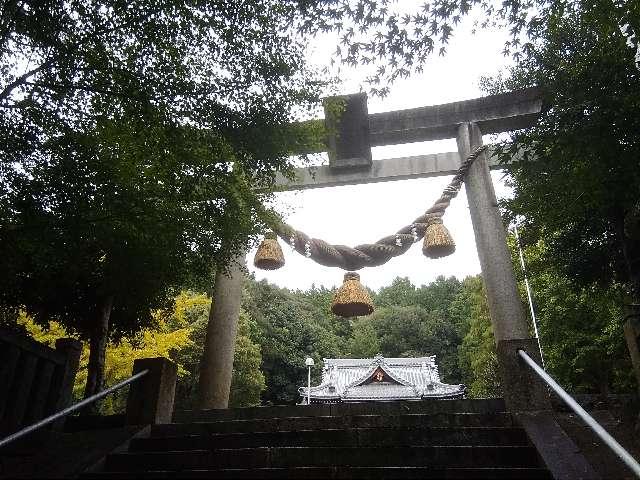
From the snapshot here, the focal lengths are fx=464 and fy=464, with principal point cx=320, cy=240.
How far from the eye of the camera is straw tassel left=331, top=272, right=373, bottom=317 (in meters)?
7.21

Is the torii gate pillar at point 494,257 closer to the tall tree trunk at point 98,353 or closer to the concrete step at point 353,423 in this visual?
the concrete step at point 353,423

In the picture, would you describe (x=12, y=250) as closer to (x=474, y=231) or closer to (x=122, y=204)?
(x=122, y=204)

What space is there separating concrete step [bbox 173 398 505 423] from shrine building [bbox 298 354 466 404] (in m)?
18.5

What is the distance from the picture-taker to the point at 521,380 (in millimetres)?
4074

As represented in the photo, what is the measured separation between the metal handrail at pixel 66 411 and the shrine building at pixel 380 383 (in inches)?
780

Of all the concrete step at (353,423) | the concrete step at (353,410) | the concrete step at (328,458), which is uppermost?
the concrete step at (353,410)

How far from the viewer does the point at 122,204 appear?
505 cm

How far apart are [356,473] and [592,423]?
1495mm

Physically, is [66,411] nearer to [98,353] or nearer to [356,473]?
[356,473]

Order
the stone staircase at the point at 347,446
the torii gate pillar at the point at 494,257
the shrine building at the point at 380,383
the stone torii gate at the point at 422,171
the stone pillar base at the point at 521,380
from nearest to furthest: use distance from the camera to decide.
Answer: the stone staircase at the point at 347,446, the stone pillar base at the point at 521,380, the torii gate pillar at the point at 494,257, the stone torii gate at the point at 422,171, the shrine building at the point at 380,383

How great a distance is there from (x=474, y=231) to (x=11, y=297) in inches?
309

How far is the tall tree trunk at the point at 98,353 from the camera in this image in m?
8.10

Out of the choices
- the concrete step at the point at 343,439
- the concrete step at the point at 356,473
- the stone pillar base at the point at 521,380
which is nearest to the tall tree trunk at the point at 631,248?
the stone pillar base at the point at 521,380

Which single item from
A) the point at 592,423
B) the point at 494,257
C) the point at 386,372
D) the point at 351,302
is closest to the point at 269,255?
the point at 351,302
